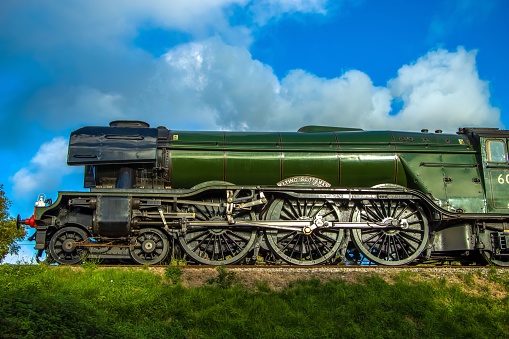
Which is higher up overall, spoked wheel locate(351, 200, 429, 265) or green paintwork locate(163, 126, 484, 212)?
green paintwork locate(163, 126, 484, 212)

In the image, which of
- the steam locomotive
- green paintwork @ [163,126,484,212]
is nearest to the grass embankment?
the steam locomotive

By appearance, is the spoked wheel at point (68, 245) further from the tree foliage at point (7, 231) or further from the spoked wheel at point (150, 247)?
the tree foliage at point (7, 231)

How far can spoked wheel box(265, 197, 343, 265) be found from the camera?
1617 centimetres

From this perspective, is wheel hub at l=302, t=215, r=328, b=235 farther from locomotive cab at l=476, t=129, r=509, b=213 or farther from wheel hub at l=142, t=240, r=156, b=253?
locomotive cab at l=476, t=129, r=509, b=213

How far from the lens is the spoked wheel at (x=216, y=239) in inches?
629

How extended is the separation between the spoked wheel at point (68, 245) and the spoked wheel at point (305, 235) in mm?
5163

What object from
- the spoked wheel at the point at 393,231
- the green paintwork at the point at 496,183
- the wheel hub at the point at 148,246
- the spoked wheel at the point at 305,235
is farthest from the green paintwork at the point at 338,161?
the wheel hub at the point at 148,246

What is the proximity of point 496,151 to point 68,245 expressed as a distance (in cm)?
1311

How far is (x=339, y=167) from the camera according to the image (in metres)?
17.2

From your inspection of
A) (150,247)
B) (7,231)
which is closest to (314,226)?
(150,247)

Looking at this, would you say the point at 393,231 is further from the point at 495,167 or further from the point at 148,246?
the point at 148,246

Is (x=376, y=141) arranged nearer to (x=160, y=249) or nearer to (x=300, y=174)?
(x=300, y=174)

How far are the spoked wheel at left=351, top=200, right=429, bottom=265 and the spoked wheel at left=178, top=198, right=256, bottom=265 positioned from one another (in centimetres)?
322

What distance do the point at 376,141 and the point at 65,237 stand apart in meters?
9.60
